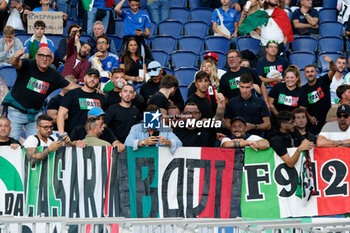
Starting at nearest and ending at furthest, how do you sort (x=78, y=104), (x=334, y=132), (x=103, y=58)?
1. (x=334, y=132)
2. (x=78, y=104)
3. (x=103, y=58)

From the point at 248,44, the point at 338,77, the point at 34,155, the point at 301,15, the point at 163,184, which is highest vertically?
the point at 301,15

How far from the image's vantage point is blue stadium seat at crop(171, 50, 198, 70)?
13.3 m

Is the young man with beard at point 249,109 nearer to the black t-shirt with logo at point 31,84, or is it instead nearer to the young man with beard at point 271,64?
the young man with beard at point 271,64

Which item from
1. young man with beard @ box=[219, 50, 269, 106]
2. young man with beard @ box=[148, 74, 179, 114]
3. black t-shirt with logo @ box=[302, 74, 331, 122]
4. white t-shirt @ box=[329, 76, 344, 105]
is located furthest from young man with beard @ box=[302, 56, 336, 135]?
young man with beard @ box=[148, 74, 179, 114]

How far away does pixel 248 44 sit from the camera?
13508 millimetres

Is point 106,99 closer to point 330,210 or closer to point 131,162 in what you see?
point 131,162

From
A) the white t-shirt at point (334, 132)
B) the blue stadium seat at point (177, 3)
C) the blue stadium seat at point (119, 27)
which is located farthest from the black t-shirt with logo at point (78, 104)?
the blue stadium seat at point (177, 3)

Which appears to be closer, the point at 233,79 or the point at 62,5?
the point at 233,79

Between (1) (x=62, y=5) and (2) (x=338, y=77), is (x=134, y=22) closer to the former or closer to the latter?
(1) (x=62, y=5)

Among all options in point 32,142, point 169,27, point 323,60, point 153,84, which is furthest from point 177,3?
point 32,142

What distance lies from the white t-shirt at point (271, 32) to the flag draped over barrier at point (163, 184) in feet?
14.7

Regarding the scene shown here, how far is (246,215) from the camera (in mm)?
8898

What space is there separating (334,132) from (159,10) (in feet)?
21.5

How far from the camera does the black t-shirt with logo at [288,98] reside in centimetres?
1072
